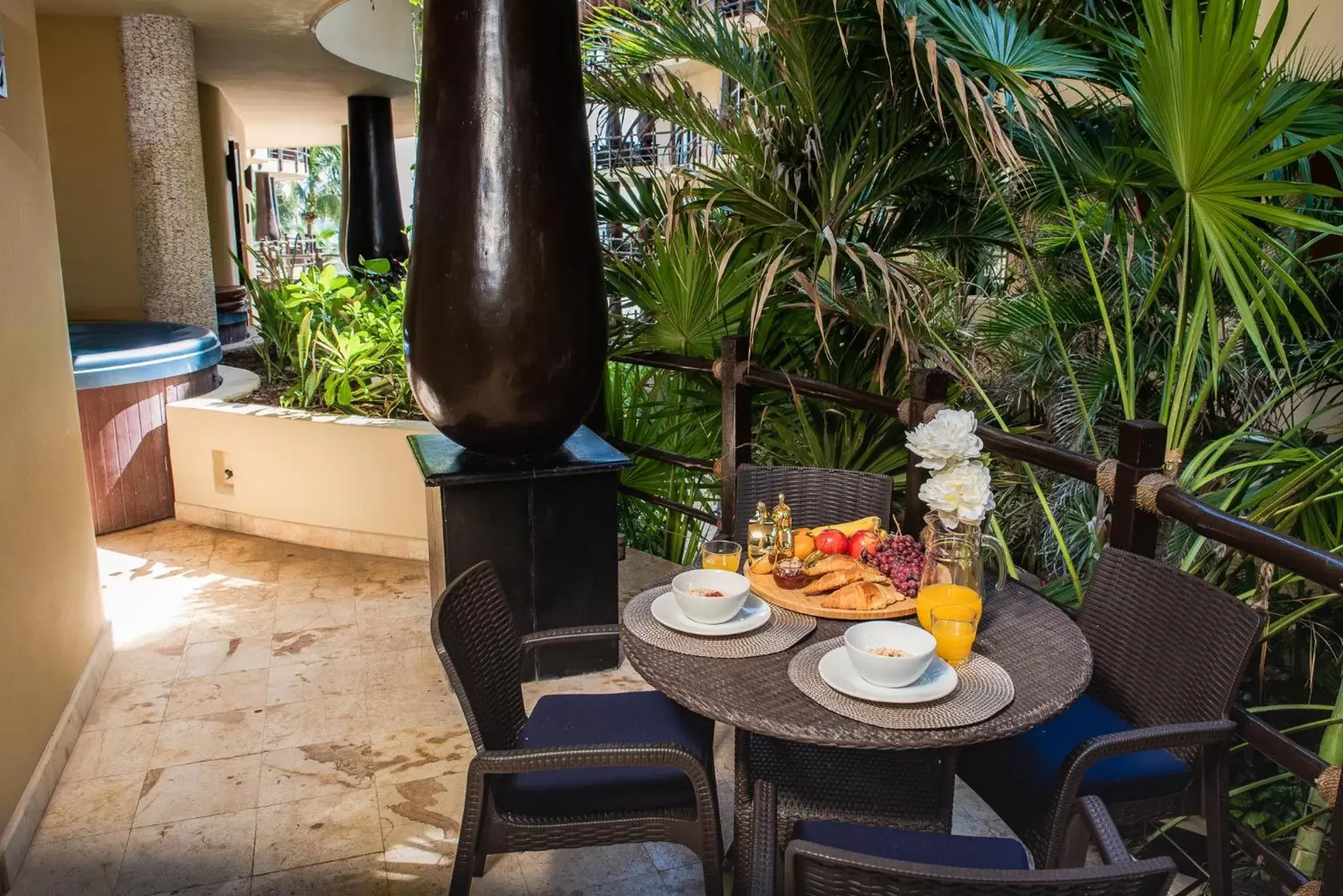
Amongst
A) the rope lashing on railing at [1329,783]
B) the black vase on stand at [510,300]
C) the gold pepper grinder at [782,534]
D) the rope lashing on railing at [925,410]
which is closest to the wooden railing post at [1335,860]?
the rope lashing on railing at [1329,783]

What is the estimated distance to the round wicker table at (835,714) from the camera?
161cm

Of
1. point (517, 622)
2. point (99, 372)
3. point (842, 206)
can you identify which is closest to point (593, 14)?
point (842, 206)

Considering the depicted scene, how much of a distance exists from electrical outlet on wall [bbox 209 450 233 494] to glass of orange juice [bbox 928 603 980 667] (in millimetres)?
4094

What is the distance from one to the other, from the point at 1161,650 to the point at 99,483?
15.3 feet

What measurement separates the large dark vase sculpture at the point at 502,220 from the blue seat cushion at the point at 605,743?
3.57 ft

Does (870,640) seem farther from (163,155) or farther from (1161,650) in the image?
(163,155)

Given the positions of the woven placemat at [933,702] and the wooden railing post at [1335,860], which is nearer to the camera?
the wooden railing post at [1335,860]

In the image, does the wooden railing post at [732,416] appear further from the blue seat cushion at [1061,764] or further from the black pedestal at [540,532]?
the blue seat cushion at [1061,764]

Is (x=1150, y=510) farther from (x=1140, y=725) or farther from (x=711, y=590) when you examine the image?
(x=711, y=590)

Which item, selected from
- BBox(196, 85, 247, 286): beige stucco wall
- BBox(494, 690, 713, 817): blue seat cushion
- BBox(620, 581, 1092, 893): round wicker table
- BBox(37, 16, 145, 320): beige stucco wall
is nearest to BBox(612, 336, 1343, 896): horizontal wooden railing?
BBox(620, 581, 1092, 893): round wicker table

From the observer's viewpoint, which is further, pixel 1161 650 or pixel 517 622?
pixel 517 622

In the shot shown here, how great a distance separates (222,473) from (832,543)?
3799 mm

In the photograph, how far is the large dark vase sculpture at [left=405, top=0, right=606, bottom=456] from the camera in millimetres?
2896

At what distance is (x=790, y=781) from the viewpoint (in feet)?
7.00
